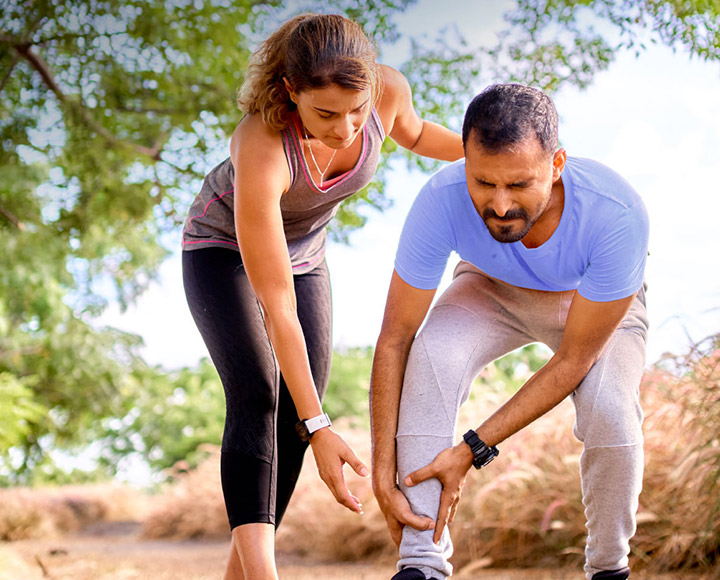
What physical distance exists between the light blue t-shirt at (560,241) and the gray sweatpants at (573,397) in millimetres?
94

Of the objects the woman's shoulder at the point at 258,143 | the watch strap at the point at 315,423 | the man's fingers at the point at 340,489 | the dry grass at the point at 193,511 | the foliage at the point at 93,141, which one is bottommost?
the man's fingers at the point at 340,489

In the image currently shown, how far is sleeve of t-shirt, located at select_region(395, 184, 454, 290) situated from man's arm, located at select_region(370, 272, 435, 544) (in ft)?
0.10

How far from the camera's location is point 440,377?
1.71 m

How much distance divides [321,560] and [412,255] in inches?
107

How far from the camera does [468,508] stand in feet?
11.4

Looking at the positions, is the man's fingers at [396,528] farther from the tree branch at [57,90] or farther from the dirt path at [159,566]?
the tree branch at [57,90]

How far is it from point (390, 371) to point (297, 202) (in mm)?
467

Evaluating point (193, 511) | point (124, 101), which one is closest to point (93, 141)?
point (124, 101)

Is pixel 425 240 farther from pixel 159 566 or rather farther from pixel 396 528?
pixel 159 566

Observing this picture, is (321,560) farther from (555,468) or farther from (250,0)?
(250,0)

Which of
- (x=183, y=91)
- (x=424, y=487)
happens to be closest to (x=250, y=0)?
(x=183, y=91)

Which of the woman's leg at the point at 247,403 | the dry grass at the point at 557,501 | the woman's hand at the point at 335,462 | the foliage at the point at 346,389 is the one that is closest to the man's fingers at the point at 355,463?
the woman's hand at the point at 335,462

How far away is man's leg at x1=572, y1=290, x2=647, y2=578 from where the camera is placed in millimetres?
1653

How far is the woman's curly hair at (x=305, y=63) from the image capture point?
1597mm
